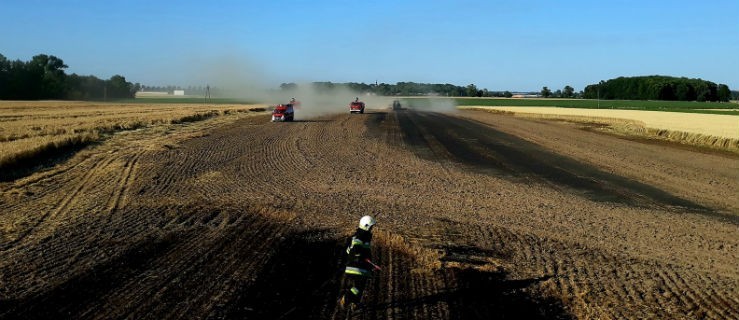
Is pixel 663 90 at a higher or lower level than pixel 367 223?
higher

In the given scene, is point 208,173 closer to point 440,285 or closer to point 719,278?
point 440,285

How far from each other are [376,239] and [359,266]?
11.5ft

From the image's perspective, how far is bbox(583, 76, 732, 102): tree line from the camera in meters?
158

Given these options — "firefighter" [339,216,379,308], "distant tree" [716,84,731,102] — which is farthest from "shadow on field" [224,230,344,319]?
"distant tree" [716,84,731,102]

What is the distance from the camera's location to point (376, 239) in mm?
10906

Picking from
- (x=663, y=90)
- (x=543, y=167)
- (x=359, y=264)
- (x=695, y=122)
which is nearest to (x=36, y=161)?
(x=359, y=264)

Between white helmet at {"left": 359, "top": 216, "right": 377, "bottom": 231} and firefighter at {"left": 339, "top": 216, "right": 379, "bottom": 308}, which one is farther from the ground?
white helmet at {"left": 359, "top": 216, "right": 377, "bottom": 231}

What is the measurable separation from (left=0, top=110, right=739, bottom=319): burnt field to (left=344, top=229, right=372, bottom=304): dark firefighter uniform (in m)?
0.28

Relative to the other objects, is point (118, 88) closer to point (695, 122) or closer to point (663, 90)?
point (695, 122)

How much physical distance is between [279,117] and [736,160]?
104 ft

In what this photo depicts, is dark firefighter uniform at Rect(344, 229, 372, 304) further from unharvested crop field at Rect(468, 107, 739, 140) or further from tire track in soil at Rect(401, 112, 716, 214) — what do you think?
unharvested crop field at Rect(468, 107, 739, 140)

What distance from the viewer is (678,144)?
108 feet

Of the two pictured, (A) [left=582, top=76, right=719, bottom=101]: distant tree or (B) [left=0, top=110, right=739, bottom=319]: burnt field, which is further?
(A) [left=582, top=76, right=719, bottom=101]: distant tree

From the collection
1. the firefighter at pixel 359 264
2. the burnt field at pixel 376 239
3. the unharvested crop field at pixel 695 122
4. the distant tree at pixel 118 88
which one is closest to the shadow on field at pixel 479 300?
the burnt field at pixel 376 239
